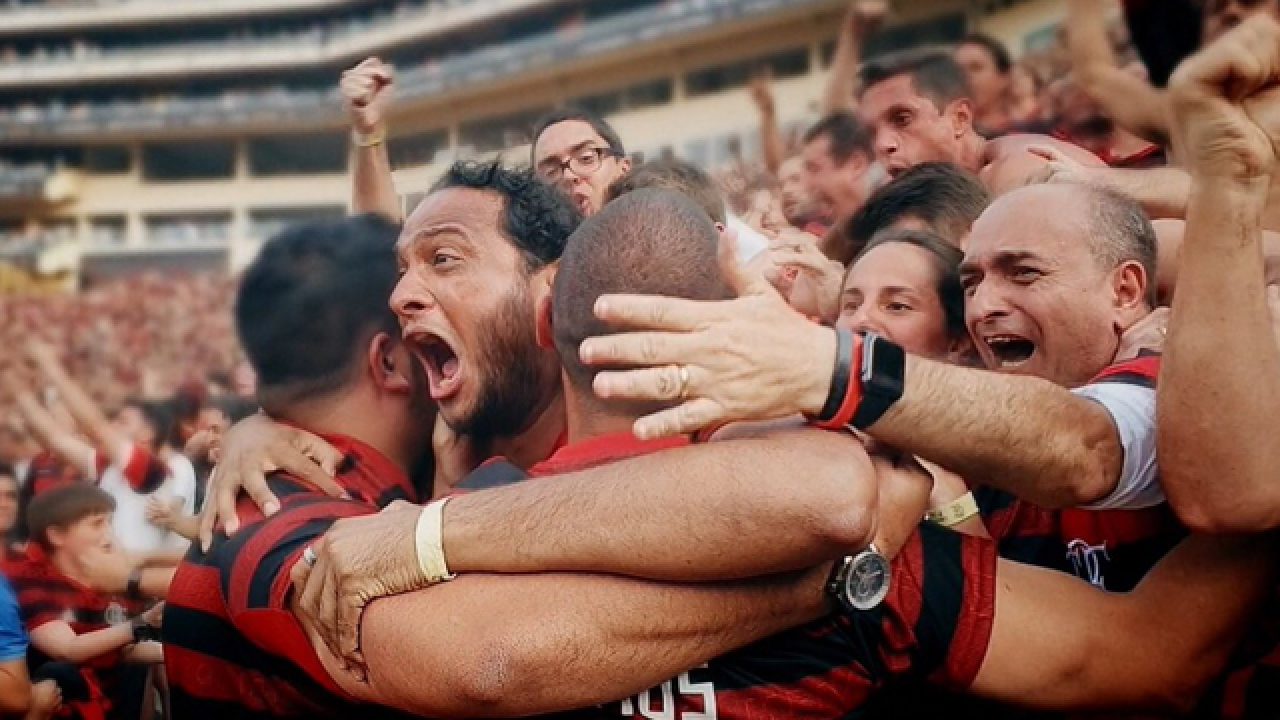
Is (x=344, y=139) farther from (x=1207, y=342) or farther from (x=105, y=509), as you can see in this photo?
(x=1207, y=342)

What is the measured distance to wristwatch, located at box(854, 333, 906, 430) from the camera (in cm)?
204

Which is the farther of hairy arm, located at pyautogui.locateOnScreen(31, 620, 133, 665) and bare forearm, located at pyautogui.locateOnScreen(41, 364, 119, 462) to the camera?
bare forearm, located at pyautogui.locateOnScreen(41, 364, 119, 462)

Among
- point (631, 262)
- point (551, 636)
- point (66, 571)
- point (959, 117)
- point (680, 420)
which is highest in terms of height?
point (959, 117)

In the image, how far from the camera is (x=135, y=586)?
4824 millimetres

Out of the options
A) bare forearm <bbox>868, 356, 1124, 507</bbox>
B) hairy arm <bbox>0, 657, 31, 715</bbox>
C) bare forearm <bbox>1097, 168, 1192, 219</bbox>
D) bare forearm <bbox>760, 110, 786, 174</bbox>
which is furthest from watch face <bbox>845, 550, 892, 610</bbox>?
bare forearm <bbox>760, 110, 786, 174</bbox>

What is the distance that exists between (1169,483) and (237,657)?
1635 millimetres

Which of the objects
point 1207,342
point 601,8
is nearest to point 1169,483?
point 1207,342

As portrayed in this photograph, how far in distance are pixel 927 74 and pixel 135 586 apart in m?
3.24

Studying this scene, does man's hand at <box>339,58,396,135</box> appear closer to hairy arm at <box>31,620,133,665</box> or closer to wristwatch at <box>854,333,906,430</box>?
hairy arm at <box>31,620,133,665</box>

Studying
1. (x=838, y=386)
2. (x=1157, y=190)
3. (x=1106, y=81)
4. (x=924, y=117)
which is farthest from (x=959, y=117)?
(x=838, y=386)

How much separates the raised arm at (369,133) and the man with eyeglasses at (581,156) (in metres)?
0.50

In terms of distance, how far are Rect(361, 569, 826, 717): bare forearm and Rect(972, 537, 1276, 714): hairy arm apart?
377 millimetres

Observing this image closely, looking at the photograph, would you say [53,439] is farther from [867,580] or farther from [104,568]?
[867,580]

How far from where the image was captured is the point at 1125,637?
220 centimetres
